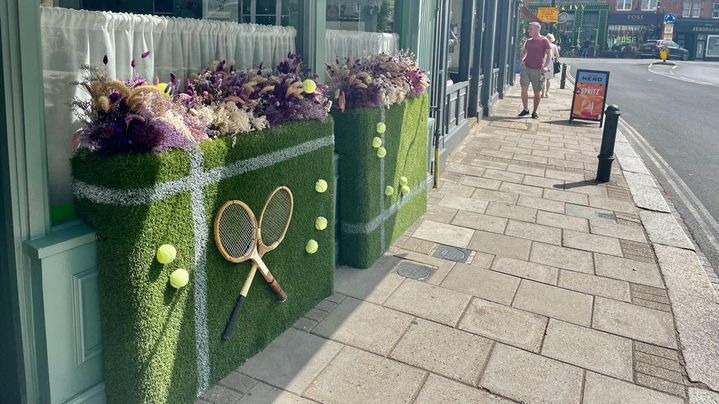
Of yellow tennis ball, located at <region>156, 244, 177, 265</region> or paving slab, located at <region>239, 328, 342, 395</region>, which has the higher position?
yellow tennis ball, located at <region>156, 244, 177, 265</region>

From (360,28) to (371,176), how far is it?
150cm

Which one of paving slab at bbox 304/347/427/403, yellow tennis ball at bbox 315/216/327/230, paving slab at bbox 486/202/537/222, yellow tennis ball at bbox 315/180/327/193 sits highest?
yellow tennis ball at bbox 315/180/327/193

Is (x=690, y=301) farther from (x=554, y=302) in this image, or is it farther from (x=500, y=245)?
(x=500, y=245)

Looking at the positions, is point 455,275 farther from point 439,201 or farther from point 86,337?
point 86,337

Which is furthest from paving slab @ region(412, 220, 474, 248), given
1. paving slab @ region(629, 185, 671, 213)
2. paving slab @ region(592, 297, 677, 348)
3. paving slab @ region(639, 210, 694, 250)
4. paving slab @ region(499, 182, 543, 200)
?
paving slab @ region(629, 185, 671, 213)

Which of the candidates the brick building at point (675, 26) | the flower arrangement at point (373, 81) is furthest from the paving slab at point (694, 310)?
the brick building at point (675, 26)

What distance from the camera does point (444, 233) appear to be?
557 cm

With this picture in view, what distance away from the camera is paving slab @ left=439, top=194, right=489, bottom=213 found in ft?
21.0

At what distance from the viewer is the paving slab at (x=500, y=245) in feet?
16.8

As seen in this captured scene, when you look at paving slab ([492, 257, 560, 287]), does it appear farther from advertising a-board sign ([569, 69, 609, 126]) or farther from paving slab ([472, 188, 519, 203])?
advertising a-board sign ([569, 69, 609, 126])

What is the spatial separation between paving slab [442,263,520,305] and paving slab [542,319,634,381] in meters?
0.49

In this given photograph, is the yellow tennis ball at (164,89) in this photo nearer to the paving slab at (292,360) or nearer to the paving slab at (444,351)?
the paving slab at (292,360)

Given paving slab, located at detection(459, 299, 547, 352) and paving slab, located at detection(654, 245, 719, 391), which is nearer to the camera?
paving slab, located at detection(654, 245, 719, 391)

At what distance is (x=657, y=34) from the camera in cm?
5938
